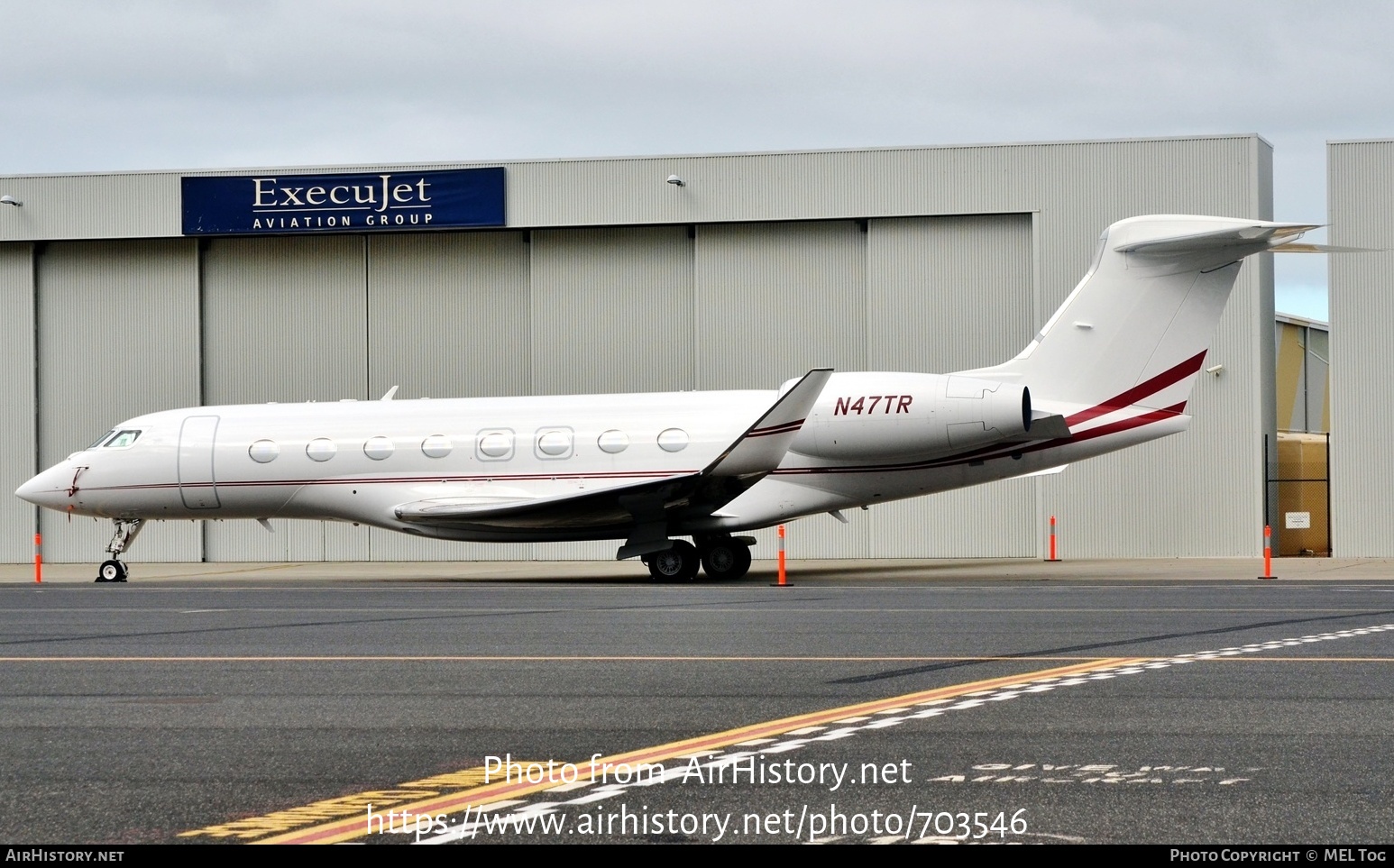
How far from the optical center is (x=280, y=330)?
3183 centimetres

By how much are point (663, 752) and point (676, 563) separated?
610 inches

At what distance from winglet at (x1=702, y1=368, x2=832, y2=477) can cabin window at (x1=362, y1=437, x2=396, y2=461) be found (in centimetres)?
561

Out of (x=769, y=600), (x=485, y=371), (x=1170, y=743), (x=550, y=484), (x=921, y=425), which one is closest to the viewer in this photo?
(x=1170, y=743)

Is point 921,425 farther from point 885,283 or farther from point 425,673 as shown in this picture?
point 425,673

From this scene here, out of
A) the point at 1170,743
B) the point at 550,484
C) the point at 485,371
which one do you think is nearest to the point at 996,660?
the point at 1170,743

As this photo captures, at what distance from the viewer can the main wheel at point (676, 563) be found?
22406 mm

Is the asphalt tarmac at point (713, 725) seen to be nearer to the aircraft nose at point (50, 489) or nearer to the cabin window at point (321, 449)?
the cabin window at point (321, 449)

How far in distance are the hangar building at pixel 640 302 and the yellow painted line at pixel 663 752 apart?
1934 centimetres

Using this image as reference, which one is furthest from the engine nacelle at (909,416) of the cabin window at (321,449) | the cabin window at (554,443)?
the cabin window at (321,449)

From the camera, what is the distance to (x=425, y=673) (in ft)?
33.7

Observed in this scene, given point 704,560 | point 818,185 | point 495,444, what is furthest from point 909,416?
point 818,185

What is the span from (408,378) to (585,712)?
23925mm

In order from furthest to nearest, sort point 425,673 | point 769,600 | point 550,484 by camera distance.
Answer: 1. point 550,484
2. point 769,600
3. point 425,673

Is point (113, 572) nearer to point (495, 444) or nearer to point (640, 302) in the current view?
point (495, 444)
